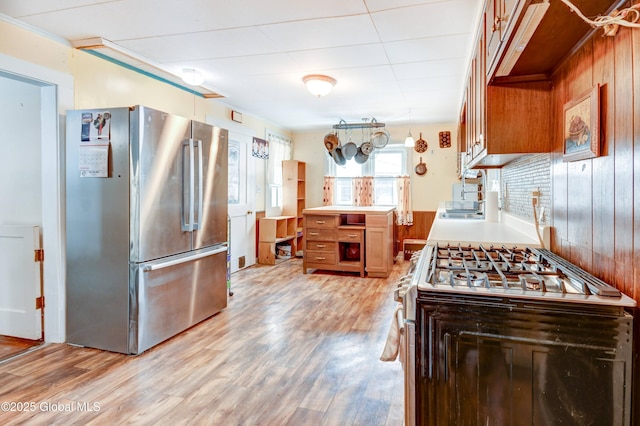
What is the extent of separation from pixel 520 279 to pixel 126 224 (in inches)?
95.8

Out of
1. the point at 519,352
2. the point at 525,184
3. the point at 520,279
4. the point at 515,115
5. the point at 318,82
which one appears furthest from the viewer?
the point at 318,82

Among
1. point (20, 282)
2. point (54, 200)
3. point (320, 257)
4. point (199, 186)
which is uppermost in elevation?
point (199, 186)

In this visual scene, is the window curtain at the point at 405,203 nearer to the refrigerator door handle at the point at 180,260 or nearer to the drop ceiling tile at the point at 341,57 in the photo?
the drop ceiling tile at the point at 341,57

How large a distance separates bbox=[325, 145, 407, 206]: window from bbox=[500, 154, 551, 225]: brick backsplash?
3384 mm

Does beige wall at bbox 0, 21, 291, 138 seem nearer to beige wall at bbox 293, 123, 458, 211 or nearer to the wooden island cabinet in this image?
the wooden island cabinet

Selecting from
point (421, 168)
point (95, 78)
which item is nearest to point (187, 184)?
point (95, 78)

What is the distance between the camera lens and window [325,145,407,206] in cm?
662

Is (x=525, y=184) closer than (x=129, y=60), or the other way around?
(x=525, y=184)

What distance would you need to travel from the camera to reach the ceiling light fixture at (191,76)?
3582 millimetres

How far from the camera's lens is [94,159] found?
266 centimetres

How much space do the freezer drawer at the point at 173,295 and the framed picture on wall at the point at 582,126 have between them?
2.57 m

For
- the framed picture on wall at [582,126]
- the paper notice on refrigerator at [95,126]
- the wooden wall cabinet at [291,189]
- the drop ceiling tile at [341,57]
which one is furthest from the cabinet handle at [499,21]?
the wooden wall cabinet at [291,189]

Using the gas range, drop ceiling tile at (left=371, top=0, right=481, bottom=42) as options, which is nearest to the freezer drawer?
the gas range

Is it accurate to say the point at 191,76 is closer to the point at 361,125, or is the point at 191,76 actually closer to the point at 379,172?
the point at 361,125
